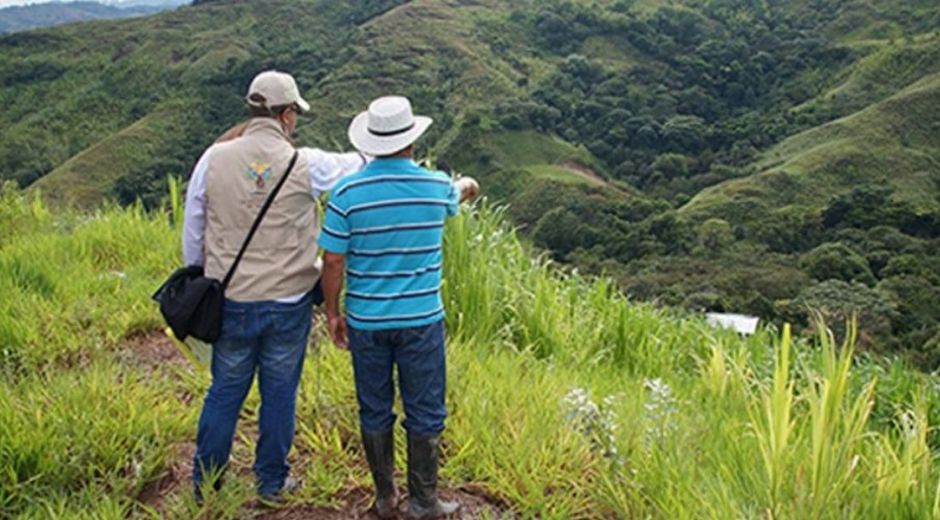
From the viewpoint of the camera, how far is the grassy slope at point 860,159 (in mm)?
55469

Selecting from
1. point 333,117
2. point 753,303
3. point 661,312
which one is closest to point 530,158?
point 333,117

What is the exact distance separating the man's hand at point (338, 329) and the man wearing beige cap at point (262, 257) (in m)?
0.10

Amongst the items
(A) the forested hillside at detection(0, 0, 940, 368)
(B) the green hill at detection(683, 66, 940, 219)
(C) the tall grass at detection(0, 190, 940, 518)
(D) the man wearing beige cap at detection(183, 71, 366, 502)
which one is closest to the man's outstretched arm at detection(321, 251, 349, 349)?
(D) the man wearing beige cap at detection(183, 71, 366, 502)

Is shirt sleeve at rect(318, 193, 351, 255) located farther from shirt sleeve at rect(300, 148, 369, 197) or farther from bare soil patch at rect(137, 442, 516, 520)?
bare soil patch at rect(137, 442, 516, 520)

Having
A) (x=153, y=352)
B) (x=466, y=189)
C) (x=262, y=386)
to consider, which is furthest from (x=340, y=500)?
(x=153, y=352)

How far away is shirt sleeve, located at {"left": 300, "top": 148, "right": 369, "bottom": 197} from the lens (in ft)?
9.14

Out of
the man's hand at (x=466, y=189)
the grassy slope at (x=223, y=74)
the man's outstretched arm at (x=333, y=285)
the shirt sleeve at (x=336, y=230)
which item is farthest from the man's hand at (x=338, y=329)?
the grassy slope at (x=223, y=74)

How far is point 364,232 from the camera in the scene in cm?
263

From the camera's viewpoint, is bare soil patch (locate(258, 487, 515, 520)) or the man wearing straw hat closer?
the man wearing straw hat

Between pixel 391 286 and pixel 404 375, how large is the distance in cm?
31

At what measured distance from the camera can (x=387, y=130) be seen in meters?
2.63

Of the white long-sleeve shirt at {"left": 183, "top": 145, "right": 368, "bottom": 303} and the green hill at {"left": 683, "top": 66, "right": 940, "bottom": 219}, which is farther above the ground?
the white long-sleeve shirt at {"left": 183, "top": 145, "right": 368, "bottom": 303}

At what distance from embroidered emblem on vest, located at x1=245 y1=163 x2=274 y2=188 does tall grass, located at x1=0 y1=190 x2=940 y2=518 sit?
3.32ft

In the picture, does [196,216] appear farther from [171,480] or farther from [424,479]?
[424,479]
